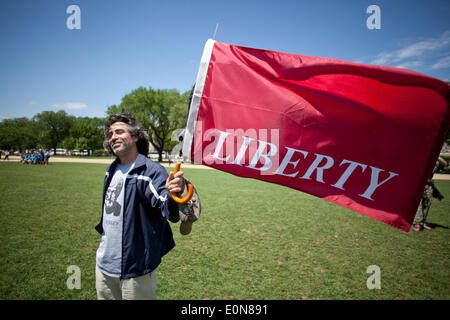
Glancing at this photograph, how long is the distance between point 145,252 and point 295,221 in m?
6.34

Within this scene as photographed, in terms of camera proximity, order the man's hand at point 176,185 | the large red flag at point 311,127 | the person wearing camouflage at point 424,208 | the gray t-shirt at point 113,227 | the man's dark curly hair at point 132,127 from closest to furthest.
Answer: the man's hand at point 176,185 < the large red flag at point 311,127 < the gray t-shirt at point 113,227 < the man's dark curly hair at point 132,127 < the person wearing camouflage at point 424,208

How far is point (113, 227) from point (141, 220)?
0.33 metres

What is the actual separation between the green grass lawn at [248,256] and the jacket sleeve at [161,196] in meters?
2.22

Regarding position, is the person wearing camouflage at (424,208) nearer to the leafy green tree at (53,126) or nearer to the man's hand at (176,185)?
the man's hand at (176,185)

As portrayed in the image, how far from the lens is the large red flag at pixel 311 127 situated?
1.84 metres

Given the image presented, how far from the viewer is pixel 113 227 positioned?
203 centimetres

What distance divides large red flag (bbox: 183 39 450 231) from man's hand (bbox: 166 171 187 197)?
1.47 feet

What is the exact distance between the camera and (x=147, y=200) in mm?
1946

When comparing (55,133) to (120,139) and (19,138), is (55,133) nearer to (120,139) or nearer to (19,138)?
(19,138)

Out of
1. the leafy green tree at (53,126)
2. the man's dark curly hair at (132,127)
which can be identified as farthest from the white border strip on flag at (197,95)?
the leafy green tree at (53,126)

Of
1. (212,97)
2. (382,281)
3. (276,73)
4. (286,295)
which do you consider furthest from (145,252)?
(382,281)

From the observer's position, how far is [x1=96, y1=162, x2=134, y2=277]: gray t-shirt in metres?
1.96

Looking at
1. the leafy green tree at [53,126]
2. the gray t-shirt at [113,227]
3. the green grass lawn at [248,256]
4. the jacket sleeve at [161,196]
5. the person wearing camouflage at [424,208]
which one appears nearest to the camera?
the jacket sleeve at [161,196]
